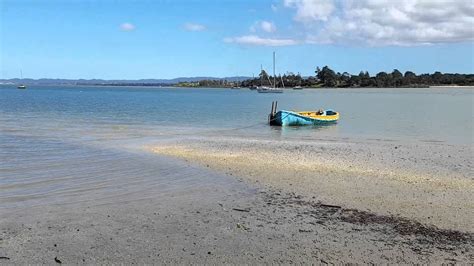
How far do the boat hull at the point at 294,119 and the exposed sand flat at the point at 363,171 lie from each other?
10605 mm

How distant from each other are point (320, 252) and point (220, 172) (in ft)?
24.3

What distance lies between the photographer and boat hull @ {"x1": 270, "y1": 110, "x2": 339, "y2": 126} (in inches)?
1412

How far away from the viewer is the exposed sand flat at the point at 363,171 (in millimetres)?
10812

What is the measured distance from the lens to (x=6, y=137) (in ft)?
80.1

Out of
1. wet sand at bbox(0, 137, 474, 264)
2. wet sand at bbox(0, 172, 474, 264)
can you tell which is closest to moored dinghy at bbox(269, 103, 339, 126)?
wet sand at bbox(0, 137, 474, 264)

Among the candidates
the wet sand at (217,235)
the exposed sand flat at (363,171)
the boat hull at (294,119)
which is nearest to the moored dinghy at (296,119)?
the boat hull at (294,119)

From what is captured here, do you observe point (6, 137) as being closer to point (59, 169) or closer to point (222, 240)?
point (59, 169)

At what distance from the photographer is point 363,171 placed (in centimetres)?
1554

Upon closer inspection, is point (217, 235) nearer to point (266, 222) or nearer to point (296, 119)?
point (266, 222)

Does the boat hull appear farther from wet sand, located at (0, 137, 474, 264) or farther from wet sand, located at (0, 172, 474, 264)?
wet sand, located at (0, 172, 474, 264)

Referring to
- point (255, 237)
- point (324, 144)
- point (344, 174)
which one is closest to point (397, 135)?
point (324, 144)

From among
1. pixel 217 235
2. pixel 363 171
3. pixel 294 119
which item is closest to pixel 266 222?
pixel 217 235

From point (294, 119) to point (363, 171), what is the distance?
2089 cm

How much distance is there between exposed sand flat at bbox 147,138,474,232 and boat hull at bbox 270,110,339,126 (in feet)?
34.8
